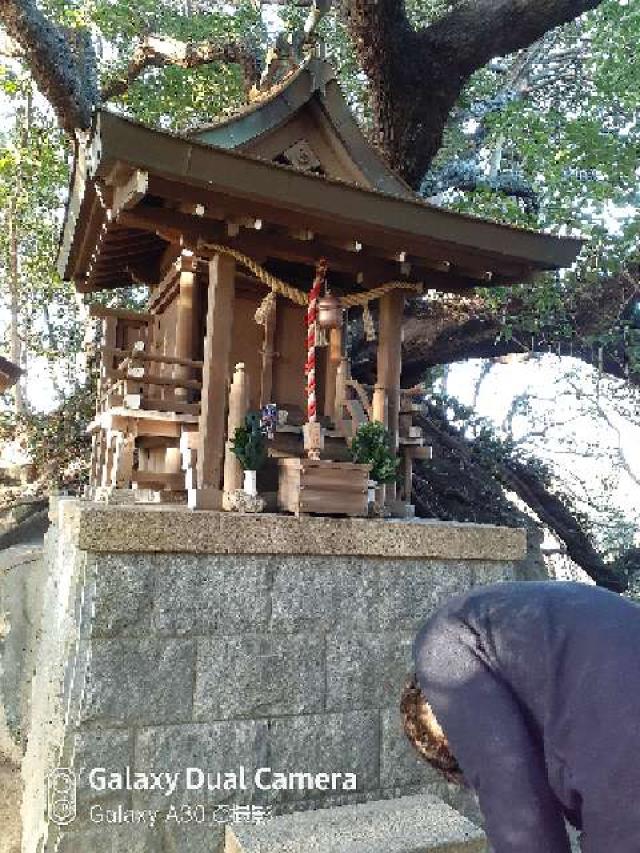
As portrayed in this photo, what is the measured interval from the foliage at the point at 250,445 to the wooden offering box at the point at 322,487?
0.72ft

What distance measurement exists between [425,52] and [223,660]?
8.64 m

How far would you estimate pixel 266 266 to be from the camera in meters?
5.46

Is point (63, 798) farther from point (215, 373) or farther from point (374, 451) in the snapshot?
point (374, 451)

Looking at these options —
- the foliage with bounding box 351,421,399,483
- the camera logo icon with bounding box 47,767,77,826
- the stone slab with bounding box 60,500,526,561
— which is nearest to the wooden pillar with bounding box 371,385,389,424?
the foliage with bounding box 351,421,399,483

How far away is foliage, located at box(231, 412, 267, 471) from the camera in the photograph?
4.46 m

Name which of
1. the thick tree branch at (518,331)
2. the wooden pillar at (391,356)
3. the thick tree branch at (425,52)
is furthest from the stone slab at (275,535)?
the thick tree branch at (518,331)

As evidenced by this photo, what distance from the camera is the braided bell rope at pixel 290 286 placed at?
15.8 feet

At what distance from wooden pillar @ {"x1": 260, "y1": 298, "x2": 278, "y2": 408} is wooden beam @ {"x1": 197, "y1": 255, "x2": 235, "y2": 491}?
2.11ft

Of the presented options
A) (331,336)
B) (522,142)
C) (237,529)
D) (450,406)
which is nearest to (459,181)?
(522,142)

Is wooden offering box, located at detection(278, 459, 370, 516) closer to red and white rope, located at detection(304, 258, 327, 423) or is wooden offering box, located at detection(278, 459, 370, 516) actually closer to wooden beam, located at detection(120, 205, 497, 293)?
red and white rope, located at detection(304, 258, 327, 423)

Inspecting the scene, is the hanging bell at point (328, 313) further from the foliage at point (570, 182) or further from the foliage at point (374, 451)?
the foliage at point (570, 182)

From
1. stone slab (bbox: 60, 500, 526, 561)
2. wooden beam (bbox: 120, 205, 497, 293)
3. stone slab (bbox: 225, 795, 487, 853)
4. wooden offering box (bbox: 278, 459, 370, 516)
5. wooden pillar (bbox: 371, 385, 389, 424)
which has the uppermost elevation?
wooden beam (bbox: 120, 205, 497, 293)

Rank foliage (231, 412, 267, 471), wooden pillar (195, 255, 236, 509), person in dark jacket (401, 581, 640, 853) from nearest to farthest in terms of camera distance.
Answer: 1. person in dark jacket (401, 581, 640, 853)
2. foliage (231, 412, 267, 471)
3. wooden pillar (195, 255, 236, 509)

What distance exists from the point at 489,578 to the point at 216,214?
314 centimetres
